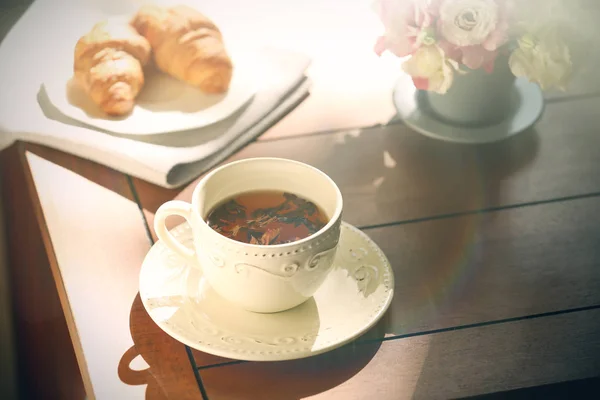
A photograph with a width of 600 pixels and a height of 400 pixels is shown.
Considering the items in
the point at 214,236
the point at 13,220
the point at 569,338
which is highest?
the point at 214,236

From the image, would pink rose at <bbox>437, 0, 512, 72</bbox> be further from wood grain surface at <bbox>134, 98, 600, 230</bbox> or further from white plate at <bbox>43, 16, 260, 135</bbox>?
white plate at <bbox>43, 16, 260, 135</bbox>

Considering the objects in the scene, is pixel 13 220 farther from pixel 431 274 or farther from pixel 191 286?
pixel 431 274

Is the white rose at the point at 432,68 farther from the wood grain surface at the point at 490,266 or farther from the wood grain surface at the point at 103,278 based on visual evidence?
the wood grain surface at the point at 103,278

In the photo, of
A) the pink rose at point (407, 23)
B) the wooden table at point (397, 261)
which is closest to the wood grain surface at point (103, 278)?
the wooden table at point (397, 261)

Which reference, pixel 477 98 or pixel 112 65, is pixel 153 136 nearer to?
pixel 112 65

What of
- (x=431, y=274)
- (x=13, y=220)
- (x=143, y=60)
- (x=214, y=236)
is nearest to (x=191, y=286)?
(x=214, y=236)

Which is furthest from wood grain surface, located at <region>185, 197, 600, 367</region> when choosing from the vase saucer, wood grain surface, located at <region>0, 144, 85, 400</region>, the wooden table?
wood grain surface, located at <region>0, 144, 85, 400</region>

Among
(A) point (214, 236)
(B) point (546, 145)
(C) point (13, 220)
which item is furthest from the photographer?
(C) point (13, 220)
